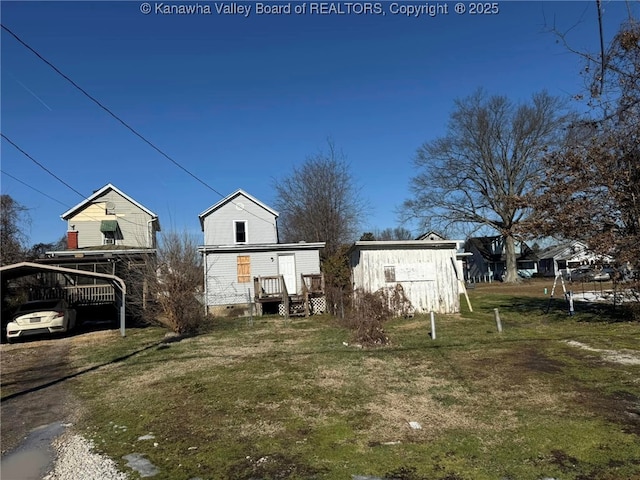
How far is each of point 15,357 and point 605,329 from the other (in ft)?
53.4

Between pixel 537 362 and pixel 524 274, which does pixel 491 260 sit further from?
pixel 537 362

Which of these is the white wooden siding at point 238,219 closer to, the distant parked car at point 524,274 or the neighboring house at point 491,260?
the neighboring house at point 491,260

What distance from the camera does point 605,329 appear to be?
473 inches

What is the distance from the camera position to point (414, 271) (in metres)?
17.6

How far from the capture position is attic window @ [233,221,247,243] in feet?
82.7

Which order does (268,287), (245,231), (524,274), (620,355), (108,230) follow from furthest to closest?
1. (524,274)
2. (108,230)
3. (245,231)
4. (268,287)
5. (620,355)

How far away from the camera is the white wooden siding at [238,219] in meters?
24.9

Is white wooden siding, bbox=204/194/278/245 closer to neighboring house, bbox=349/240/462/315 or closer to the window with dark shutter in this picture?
the window with dark shutter

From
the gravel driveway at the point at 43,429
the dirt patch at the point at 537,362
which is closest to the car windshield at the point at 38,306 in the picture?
the gravel driveway at the point at 43,429

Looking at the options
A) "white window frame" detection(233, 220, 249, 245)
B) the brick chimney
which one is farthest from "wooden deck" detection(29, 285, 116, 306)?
the brick chimney

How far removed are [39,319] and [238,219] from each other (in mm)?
12110

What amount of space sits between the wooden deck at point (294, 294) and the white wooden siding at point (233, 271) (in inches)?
31.9

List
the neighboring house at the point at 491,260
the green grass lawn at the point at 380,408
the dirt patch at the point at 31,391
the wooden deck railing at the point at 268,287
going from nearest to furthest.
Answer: the green grass lawn at the point at 380,408 → the dirt patch at the point at 31,391 → the wooden deck railing at the point at 268,287 → the neighboring house at the point at 491,260

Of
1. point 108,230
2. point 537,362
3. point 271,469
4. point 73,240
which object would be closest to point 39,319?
point 271,469
